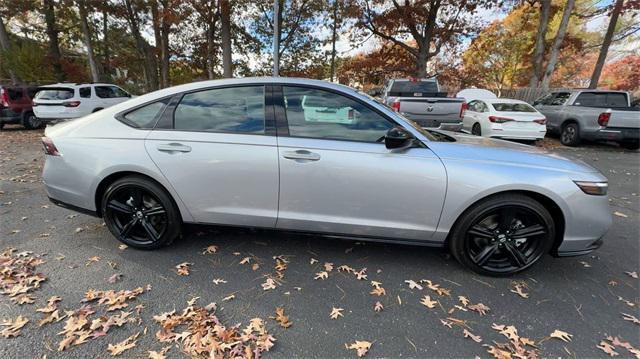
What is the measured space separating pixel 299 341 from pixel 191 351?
26.4 inches

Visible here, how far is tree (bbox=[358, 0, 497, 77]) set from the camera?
17438mm

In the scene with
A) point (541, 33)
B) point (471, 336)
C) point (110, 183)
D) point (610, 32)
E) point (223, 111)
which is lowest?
point (471, 336)

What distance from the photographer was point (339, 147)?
268 cm

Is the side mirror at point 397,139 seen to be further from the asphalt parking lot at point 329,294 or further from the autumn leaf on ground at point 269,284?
the autumn leaf on ground at point 269,284

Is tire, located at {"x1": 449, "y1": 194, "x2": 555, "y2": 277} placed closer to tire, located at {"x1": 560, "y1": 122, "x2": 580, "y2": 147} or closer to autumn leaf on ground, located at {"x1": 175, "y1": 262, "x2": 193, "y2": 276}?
autumn leaf on ground, located at {"x1": 175, "y1": 262, "x2": 193, "y2": 276}

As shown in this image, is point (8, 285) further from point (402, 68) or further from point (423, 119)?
point (402, 68)

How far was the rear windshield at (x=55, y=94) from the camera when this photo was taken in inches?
424

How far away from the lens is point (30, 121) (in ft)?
37.9

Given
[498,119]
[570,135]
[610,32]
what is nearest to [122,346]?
[498,119]

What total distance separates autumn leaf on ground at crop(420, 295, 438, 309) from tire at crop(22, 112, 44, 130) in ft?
46.9

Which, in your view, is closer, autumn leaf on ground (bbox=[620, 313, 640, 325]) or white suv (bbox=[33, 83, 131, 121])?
autumn leaf on ground (bbox=[620, 313, 640, 325])

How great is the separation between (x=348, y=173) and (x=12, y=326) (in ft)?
8.38

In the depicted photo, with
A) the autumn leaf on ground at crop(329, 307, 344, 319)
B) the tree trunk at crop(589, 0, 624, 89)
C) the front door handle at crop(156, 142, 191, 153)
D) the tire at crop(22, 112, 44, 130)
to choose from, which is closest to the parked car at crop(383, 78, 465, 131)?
the front door handle at crop(156, 142, 191, 153)

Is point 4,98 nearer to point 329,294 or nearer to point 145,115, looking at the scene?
point 145,115
